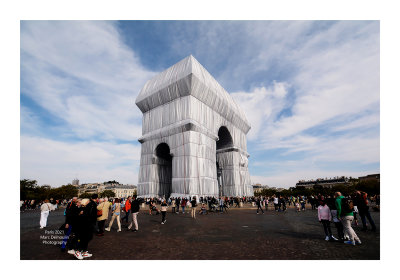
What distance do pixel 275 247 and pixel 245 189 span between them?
33.7 meters

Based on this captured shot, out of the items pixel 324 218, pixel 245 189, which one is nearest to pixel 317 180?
pixel 245 189

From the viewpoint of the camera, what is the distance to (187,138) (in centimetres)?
2802

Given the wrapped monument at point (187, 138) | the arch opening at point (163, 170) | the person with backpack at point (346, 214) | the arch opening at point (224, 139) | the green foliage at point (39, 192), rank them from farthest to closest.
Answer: the green foliage at point (39, 192)
the arch opening at point (224, 139)
the arch opening at point (163, 170)
the wrapped monument at point (187, 138)
the person with backpack at point (346, 214)

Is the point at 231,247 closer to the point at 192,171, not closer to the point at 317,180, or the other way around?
the point at 192,171

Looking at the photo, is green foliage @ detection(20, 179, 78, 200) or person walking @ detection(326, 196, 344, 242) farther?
green foliage @ detection(20, 179, 78, 200)

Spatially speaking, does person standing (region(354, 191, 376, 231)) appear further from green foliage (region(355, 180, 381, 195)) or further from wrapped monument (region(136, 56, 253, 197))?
green foliage (region(355, 180, 381, 195))

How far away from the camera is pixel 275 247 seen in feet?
18.2

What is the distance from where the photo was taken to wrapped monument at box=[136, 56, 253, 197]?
27.8 m

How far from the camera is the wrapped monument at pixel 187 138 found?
2775 cm

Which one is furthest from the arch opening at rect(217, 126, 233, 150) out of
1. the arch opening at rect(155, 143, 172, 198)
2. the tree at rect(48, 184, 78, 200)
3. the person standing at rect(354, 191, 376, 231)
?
the tree at rect(48, 184, 78, 200)

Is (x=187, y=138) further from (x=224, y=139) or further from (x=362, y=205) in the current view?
(x=362, y=205)

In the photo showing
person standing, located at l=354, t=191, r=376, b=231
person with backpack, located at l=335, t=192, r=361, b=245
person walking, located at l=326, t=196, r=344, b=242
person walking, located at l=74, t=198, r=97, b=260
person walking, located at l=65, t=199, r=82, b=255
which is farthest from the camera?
person standing, located at l=354, t=191, r=376, b=231

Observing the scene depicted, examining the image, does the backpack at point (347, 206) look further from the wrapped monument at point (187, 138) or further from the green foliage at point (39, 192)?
the green foliage at point (39, 192)

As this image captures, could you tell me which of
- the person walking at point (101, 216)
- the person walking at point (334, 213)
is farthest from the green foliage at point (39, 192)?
the person walking at point (334, 213)
